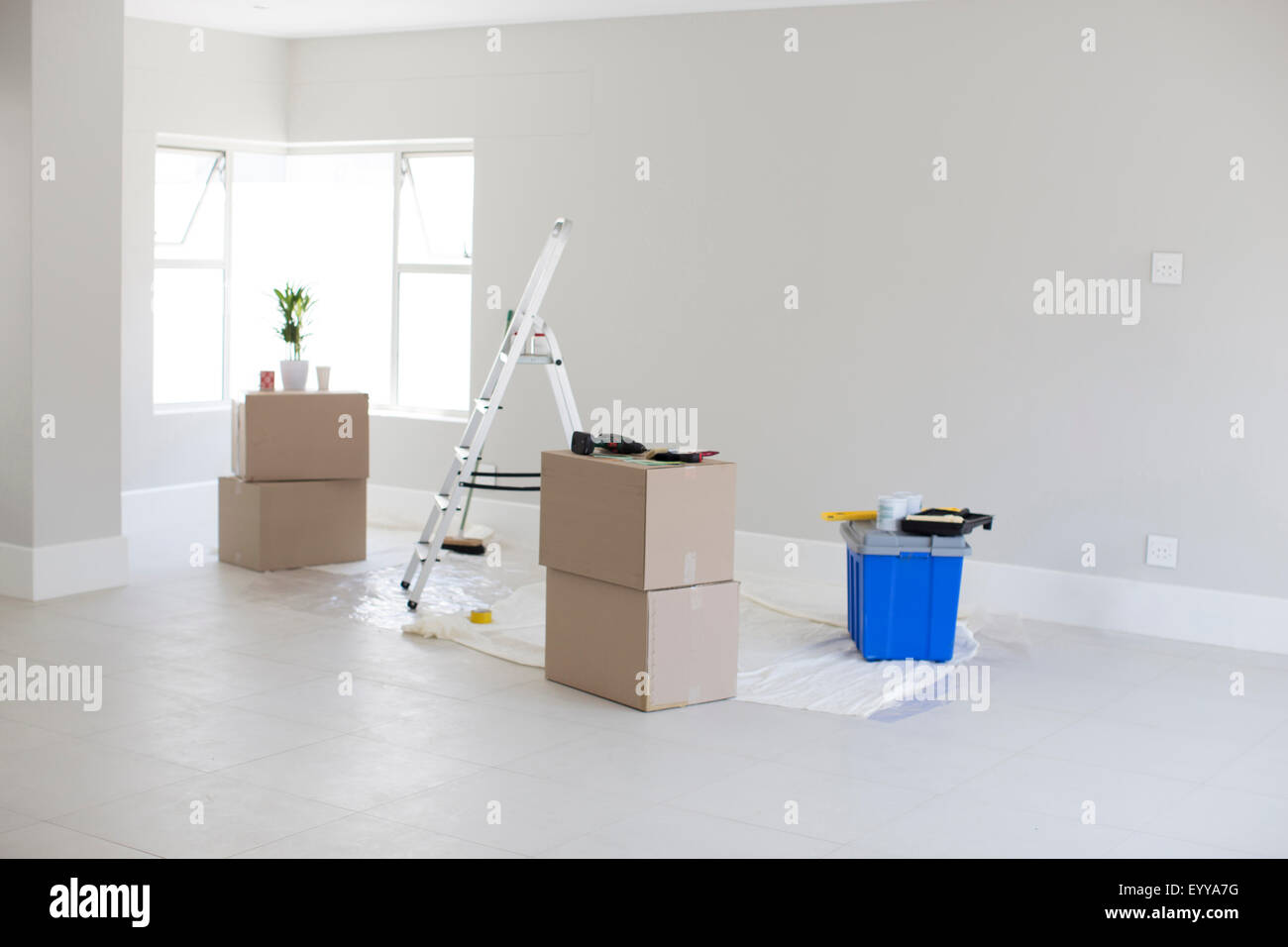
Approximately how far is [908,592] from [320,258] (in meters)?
4.33

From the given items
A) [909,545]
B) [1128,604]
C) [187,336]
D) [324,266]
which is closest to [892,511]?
[909,545]

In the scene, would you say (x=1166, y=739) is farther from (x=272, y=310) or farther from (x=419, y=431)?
(x=272, y=310)

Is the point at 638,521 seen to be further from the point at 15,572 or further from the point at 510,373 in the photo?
the point at 15,572

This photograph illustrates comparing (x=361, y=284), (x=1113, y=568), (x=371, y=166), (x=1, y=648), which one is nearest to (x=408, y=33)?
(x=371, y=166)

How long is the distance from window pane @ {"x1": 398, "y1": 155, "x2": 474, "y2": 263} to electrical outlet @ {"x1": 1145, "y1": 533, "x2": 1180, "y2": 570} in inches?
147

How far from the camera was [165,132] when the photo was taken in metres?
6.65

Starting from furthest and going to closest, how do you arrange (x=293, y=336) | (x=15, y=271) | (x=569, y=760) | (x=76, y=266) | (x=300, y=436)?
(x=293, y=336)
(x=300, y=436)
(x=76, y=266)
(x=15, y=271)
(x=569, y=760)

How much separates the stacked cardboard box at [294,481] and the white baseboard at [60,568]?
574 millimetres

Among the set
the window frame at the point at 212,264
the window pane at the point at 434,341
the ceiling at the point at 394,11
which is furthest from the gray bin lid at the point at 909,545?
the window frame at the point at 212,264

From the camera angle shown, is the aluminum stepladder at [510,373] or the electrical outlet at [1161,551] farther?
the electrical outlet at [1161,551]

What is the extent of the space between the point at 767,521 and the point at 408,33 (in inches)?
127

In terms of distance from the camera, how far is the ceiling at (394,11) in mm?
5750

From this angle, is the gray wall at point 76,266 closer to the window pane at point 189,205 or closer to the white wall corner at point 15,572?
the white wall corner at point 15,572

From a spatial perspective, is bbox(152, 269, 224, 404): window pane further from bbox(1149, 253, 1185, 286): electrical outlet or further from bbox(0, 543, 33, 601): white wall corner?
bbox(1149, 253, 1185, 286): electrical outlet
